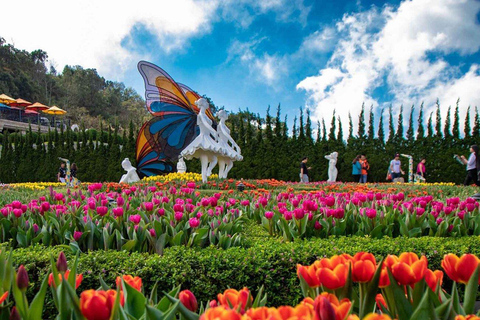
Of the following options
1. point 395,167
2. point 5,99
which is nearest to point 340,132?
point 395,167

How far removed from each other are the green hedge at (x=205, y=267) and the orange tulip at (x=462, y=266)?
1.50 meters

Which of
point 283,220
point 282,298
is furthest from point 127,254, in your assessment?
point 283,220

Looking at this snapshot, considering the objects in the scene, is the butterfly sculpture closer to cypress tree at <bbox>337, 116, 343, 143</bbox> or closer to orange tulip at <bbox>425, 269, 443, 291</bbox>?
cypress tree at <bbox>337, 116, 343, 143</bbox>

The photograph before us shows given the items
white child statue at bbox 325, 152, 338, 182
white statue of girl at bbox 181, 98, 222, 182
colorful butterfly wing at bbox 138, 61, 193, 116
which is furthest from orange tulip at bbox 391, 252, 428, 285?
white child statue at bbox 325, 152, 338, 182

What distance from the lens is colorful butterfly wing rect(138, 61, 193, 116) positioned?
13758 mm

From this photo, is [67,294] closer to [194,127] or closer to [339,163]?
[194,127]

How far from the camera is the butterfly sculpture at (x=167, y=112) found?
13.8 meters

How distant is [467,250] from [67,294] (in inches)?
121

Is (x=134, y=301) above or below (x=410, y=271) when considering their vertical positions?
below

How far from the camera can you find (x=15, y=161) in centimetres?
2273

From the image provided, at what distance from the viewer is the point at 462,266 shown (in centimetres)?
108

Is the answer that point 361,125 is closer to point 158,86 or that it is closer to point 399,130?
point 399,130

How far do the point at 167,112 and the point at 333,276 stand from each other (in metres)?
13.7

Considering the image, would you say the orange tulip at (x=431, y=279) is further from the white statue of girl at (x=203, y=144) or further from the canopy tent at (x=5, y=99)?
the canopy tent at (x=5, y=99)
